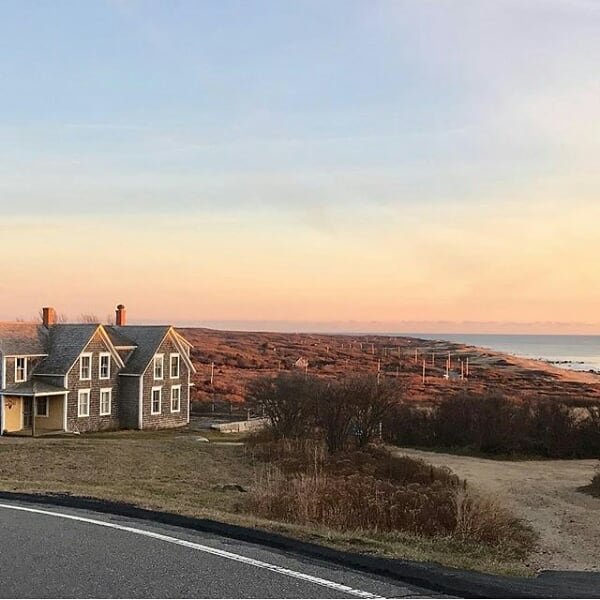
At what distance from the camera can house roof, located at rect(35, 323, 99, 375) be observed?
4225 centimetres

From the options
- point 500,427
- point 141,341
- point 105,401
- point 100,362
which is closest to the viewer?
point 500,427

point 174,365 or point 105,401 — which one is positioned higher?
point 174,365

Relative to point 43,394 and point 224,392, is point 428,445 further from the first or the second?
point 224,392

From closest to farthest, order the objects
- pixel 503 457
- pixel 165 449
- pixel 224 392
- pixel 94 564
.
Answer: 1. pixel 94 564
2. pixel 165 449
3. pixel 503 457
4. pixel 224 392

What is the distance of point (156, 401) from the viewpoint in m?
46.8

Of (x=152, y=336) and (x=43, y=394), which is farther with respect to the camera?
(x=152, y=336)

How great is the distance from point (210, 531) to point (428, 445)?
3391 cm

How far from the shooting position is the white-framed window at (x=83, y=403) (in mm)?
42719

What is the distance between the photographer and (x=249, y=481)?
23.1 metres

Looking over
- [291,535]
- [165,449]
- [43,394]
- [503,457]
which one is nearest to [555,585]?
[291,535]

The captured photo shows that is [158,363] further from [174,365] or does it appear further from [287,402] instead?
[287,402]

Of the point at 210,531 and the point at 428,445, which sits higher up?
the point at 210,531

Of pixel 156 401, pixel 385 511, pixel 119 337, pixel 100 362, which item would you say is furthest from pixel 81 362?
pixel 385 511

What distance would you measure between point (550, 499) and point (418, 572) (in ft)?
63.3
